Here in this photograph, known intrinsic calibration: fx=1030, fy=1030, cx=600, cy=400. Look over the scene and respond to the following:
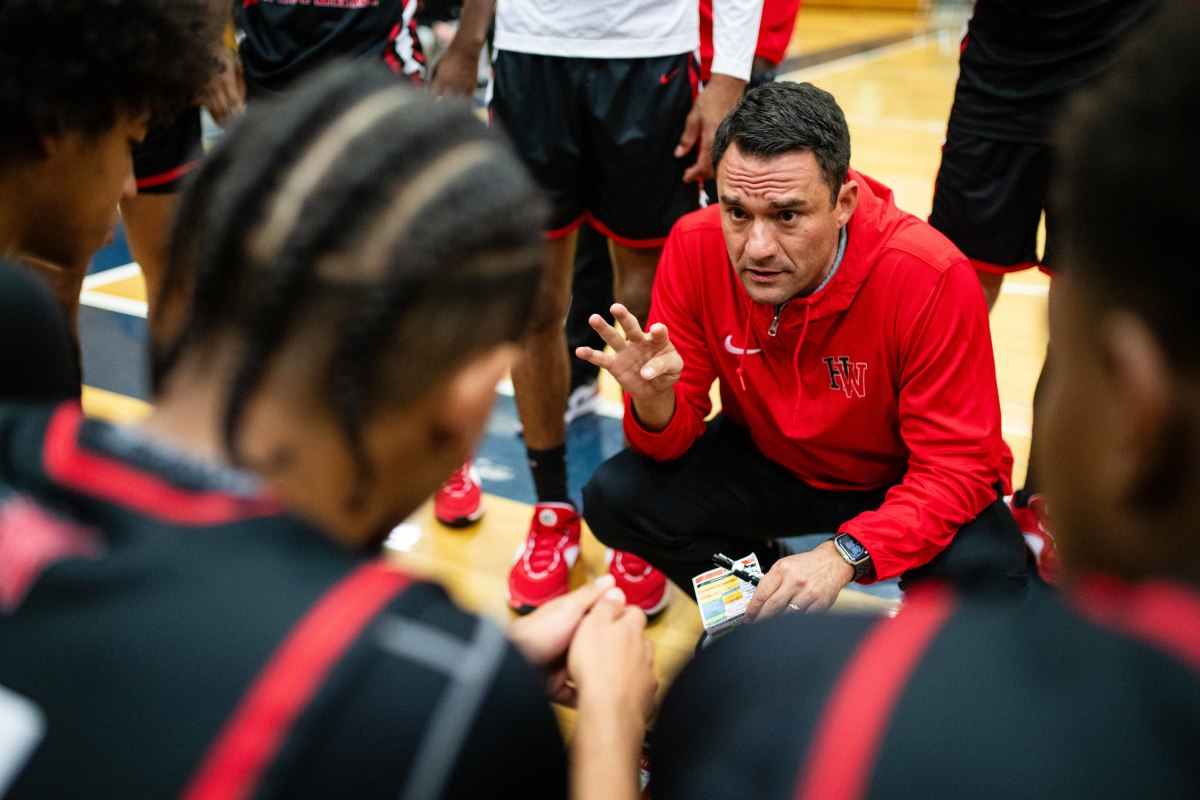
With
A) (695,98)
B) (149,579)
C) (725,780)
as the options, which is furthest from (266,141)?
(695,98)

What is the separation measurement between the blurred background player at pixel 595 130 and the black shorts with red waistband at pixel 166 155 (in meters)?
0.95

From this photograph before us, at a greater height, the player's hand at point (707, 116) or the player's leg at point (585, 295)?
the player's hand at point (707, 116)

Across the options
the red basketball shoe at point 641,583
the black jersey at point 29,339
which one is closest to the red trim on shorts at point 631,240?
the red basketball shoe at point 641,583

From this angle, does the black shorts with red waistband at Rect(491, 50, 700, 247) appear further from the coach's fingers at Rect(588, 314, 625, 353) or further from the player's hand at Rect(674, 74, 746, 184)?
the coach's fingers at Rect(588, 314, 625, 353)

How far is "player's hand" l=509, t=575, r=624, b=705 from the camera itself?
3.52 feet

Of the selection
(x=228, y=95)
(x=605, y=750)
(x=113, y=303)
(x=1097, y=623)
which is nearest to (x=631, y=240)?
(x=228, y=95)

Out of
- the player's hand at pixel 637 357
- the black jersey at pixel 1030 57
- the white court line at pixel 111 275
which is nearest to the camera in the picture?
the player's hand at pixel 637 357

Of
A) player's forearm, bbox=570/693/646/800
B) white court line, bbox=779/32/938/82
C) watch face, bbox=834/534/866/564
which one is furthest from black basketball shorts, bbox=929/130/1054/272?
white court line, bbox=779/32/938/82

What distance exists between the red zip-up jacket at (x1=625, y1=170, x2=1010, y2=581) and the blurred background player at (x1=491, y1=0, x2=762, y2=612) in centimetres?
29

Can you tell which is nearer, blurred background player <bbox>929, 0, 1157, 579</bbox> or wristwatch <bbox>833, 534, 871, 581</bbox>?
wristwatch <bbox>833, 534, 871, 581</bbox>

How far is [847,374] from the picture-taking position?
2.14m

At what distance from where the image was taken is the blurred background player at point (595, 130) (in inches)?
97.3

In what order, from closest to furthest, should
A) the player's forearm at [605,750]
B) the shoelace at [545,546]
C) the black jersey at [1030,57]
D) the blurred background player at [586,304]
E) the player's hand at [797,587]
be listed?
the player's forearm at [605,750] → the player's hand at [797,587] → the black jersey at [1030,57] → the shoelace at [545,546] → the blurred background player at [586,304]

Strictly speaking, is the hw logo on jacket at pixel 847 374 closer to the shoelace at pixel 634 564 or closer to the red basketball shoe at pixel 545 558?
the shoelace at pixel 634 564
